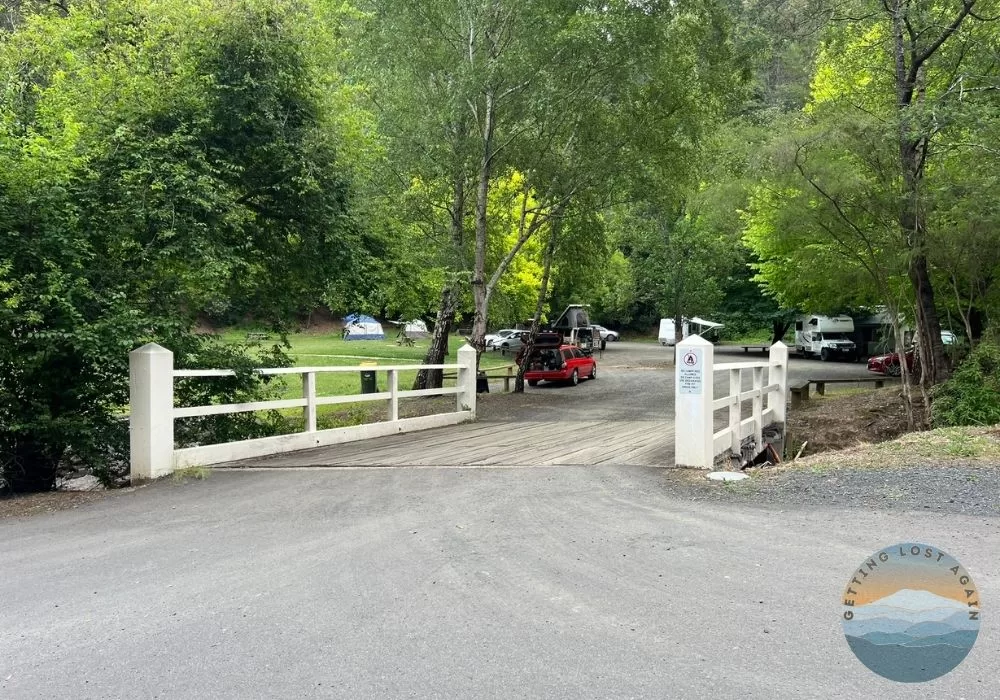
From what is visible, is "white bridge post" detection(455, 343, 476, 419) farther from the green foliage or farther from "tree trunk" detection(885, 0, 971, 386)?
"tree trunk" detection(885, 0, 971, 386)

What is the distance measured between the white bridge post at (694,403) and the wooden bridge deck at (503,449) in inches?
19.7

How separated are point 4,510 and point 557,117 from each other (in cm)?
1341

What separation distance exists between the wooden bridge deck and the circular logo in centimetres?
539

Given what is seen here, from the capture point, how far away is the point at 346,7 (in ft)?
53.4

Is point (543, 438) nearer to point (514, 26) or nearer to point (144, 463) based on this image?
point (144, 463)

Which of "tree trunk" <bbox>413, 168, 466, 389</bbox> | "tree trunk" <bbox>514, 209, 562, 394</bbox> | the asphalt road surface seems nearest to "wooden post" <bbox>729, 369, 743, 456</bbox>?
the asphalt road surface

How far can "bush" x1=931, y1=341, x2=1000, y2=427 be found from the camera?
14398 mm

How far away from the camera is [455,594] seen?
15.4ft

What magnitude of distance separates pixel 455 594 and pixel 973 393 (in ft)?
45.9

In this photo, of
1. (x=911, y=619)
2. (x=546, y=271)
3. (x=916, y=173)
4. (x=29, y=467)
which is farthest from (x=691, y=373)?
(x=546, y=271)

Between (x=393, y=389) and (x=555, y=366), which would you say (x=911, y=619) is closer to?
(x=393, y=389)

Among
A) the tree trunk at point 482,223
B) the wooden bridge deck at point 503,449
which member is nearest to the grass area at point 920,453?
the wooden bridge deck at point 503,449

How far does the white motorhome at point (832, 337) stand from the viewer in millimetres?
39656

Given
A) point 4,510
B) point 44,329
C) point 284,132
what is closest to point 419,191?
point 284,132
